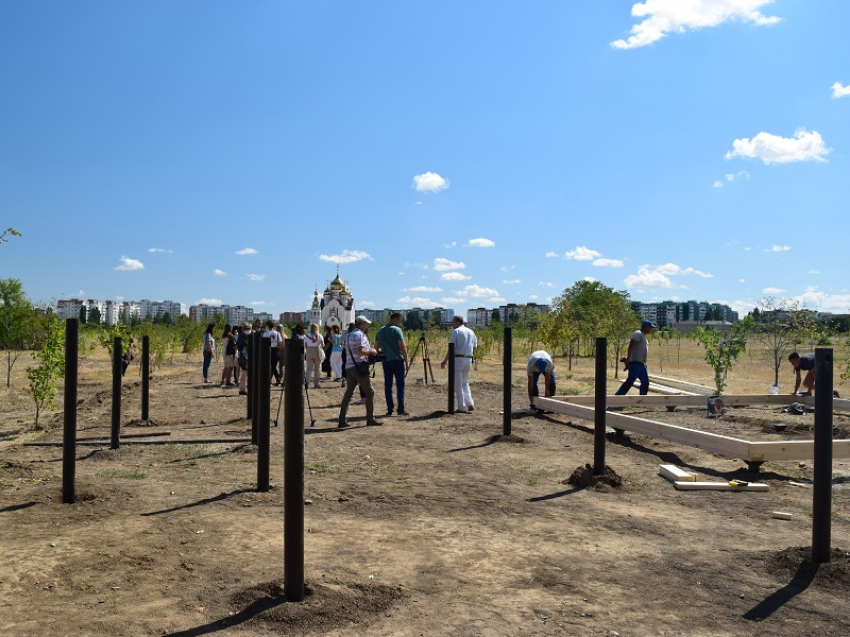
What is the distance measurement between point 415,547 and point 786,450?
16.3 feet

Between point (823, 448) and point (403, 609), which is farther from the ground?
point (823, 448)

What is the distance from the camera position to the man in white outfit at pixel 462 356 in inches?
488

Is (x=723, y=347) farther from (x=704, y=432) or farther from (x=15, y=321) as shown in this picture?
(x=15, y=321)

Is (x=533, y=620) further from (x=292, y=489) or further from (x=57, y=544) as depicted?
(x=57, y=544)

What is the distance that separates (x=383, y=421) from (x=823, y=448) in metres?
7.98

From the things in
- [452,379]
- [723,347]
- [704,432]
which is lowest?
[704,432]

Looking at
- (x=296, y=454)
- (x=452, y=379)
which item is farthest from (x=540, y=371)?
(x=296, y=454)

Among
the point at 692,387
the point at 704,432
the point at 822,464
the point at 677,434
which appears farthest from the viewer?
the point at 692,387

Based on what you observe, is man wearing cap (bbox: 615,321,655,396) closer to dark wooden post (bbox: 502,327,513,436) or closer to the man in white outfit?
the man in white outfit

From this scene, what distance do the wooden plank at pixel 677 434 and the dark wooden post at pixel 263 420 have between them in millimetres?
4833

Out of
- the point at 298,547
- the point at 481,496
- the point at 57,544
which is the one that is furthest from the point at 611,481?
the point at 57,544

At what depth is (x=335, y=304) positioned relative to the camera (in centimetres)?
9738

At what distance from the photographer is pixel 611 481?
7004mm

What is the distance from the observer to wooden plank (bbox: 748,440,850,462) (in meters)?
7.64
